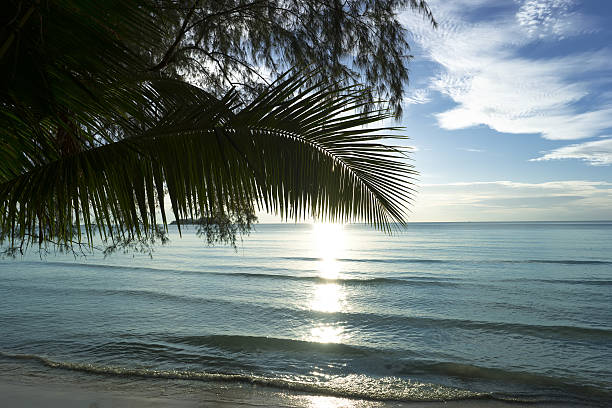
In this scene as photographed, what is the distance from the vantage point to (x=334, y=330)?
314 inches

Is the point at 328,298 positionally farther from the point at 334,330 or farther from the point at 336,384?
the point at 336,384

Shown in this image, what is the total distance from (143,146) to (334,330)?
6.48 metres

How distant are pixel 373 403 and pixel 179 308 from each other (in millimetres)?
6416

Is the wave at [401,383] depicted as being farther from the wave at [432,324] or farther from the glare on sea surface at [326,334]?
the wave at [432,324]

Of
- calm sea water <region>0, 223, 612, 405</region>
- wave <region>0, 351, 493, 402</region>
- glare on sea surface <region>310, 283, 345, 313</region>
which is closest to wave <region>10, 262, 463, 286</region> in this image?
calm sea water <region>0, 223, 612, 405</region>

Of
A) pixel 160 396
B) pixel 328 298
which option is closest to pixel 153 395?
pixel 160 396

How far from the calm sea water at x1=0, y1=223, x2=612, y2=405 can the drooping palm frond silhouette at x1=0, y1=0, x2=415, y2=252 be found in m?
3.14

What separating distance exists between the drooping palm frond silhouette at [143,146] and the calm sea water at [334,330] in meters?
3.14

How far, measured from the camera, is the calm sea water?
17.7ft

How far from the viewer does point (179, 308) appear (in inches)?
389

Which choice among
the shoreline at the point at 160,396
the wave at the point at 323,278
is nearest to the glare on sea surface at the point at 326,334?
the shoreline at the point at 160,396

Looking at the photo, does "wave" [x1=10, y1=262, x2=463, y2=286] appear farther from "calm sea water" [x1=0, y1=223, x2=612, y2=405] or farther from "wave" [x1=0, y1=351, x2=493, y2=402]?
"wave" [x1=0, y1=351, x2=493, y2=402]

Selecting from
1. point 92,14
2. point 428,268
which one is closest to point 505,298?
point 428,268

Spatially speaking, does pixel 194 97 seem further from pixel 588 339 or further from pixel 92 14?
pixel 588 339
